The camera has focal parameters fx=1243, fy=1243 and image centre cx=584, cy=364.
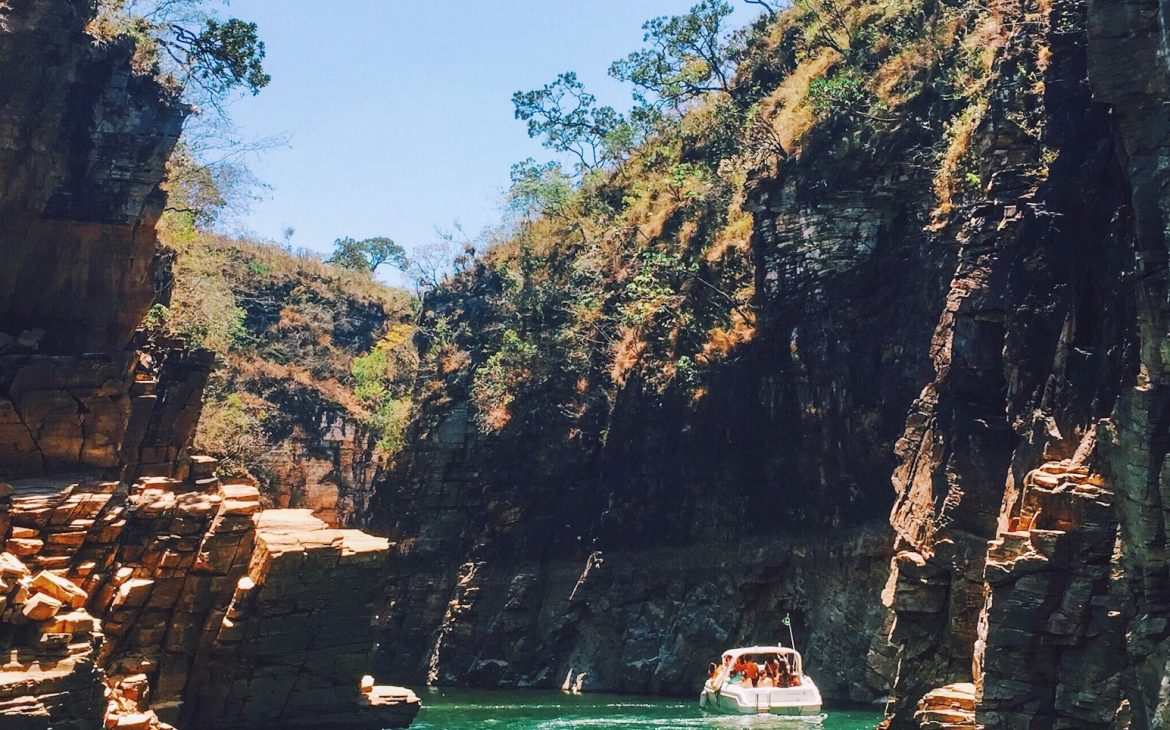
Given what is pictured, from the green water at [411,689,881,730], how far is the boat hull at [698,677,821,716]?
29 cm

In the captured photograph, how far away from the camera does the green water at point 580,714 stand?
32.6m

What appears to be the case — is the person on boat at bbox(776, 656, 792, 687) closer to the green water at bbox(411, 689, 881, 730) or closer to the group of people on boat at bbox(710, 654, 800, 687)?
the group of people on boat at bbox(710, 654, 800, 687)

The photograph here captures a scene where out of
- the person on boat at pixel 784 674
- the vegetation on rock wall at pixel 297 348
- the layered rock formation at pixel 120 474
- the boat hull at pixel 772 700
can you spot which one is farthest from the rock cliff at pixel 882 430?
the layered rock formation at pixel 120 474

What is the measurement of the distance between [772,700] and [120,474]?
59.4ft

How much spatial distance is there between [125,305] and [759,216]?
19767mm

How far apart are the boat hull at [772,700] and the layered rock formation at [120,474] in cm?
948

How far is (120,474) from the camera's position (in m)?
30.1

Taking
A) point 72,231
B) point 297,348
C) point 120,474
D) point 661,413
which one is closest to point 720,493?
point 661,413

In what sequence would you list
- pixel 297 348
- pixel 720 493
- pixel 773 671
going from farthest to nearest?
pixel 297 348 < pixel 720 493 < pixel 773 671

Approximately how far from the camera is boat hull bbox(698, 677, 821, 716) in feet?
Answer: 111

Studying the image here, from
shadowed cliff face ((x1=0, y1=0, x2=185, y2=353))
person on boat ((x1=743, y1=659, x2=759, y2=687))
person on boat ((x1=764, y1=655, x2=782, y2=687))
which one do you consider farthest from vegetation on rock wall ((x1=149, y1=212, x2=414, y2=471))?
person on boat ((x1=764, y1=655, x2=782, y2=687))

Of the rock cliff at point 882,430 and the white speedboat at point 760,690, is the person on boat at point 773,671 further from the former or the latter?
the rock cliff at point 882,430

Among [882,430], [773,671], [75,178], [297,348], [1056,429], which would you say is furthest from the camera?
[297,348]

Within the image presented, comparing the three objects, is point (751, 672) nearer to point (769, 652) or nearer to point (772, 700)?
point (769, 652)
